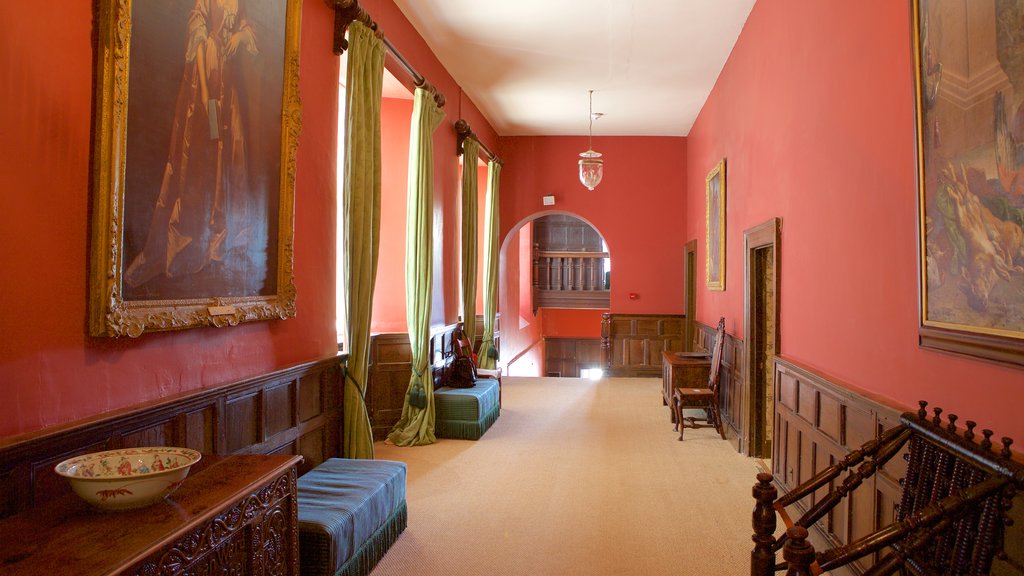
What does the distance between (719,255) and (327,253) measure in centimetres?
488

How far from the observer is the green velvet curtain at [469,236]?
8.72 metres

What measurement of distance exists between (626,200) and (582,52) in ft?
14.4

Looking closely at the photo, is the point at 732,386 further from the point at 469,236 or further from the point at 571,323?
the point at 571,323

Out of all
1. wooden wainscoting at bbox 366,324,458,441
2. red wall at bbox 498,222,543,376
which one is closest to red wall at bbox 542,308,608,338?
red wall at bbox 498,222,543,376

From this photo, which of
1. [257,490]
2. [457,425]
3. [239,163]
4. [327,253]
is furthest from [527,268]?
[257,490]

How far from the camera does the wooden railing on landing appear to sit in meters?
16.5

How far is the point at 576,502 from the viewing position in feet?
15.6

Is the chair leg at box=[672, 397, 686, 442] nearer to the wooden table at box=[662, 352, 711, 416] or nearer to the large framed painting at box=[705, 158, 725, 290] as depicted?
the wooden table at box=[662, 352, 711, 416]

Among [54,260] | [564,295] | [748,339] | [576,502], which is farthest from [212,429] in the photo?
[564,295]

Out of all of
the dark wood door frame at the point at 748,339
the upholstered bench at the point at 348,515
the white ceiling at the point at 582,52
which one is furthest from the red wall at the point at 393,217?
the dark wood door frame at the point at 748,339

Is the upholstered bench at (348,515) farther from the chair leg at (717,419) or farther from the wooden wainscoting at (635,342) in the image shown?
the wooden wainscoting at (635,342)

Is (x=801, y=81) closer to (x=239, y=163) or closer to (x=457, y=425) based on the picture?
(x=239, y=163)

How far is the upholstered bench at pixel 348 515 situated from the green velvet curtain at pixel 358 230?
0.61 meters

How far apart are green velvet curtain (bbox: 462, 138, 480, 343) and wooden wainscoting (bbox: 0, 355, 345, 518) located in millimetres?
4059
